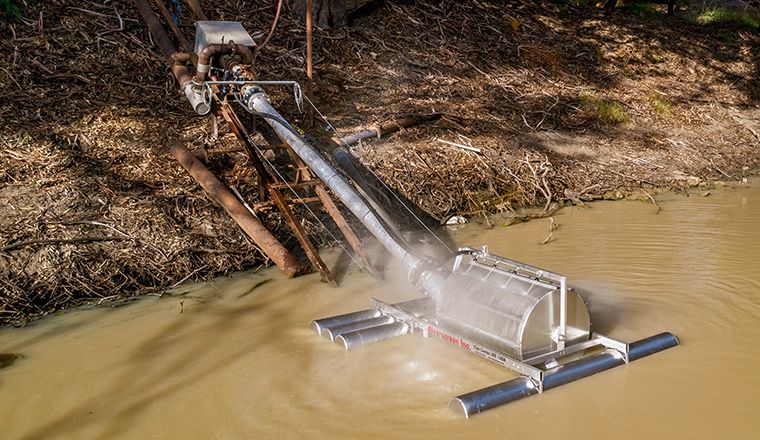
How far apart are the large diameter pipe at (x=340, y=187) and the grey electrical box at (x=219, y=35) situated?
75 cm

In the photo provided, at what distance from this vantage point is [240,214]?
6098 millimetres

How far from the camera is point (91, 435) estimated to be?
3727 millimetres

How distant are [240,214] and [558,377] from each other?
320cm

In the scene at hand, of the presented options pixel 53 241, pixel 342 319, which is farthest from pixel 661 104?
pixel 53 241

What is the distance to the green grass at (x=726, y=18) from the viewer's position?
14.0 meters

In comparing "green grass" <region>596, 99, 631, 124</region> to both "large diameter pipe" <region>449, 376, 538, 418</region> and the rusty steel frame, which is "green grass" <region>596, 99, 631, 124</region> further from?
"large diameter pipe" <region>449, 376, 538, 418</region>

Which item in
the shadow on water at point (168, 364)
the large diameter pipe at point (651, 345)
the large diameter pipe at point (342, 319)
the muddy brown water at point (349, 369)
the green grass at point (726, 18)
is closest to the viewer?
the muddy brown water at point (349, 369)

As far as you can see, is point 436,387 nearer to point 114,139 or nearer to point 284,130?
point 284,130

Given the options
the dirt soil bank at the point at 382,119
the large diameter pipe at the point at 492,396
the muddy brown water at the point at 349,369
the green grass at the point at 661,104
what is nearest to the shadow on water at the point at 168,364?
the muddy brown water at the point at 349,369

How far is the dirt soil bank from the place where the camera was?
19.5ft

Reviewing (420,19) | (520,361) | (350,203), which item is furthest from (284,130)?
(420,19)

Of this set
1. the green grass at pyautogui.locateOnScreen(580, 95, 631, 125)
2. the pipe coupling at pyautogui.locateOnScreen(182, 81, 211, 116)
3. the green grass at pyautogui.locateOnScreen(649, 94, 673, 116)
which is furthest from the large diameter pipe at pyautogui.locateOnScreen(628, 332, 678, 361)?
the green grass at pyautogui.locateOnScreen(649, 94, 673, 116)

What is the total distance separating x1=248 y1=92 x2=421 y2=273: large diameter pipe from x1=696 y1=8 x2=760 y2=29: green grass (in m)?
10.9

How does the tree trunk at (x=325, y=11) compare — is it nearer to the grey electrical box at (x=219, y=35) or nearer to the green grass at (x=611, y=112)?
the grey electrical box at (x=219, y=35)
